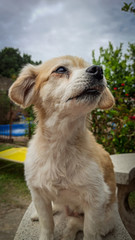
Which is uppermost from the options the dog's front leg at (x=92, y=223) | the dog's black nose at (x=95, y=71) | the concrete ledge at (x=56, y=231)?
the dog's black nose at (x=95, y=71)

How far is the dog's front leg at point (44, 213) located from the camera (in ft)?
4.31

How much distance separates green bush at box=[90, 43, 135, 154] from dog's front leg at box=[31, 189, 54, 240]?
2408mm

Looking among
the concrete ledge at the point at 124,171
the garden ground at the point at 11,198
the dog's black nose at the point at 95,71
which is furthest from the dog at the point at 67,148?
the garden ground at the point at 11,198

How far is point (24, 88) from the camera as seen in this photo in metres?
1.42

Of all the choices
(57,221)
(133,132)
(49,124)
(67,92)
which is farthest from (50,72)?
(133,132)

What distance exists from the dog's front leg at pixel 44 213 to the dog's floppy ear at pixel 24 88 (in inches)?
26.5

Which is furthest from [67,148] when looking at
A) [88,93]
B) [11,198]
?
[11,198]

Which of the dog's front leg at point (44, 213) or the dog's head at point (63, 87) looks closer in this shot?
the dog's head at point (63, 87)

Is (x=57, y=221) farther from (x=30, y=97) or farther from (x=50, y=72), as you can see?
(x=50, y=72)

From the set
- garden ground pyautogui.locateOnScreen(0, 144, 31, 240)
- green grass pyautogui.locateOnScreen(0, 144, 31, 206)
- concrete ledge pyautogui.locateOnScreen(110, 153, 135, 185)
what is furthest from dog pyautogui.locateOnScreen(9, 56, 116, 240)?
green grass pyautogui.locateOnScreen(0, 144, 31, 206)

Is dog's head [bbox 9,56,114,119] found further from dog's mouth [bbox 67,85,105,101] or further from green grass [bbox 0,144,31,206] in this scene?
green grass [bbox 0,144,31,206]

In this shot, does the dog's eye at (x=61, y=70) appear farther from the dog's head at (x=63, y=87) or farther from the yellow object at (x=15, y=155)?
the yellow object at (x=15, y=155)

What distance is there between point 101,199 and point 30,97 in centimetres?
90

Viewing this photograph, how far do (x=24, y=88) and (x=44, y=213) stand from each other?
95 centimetres
